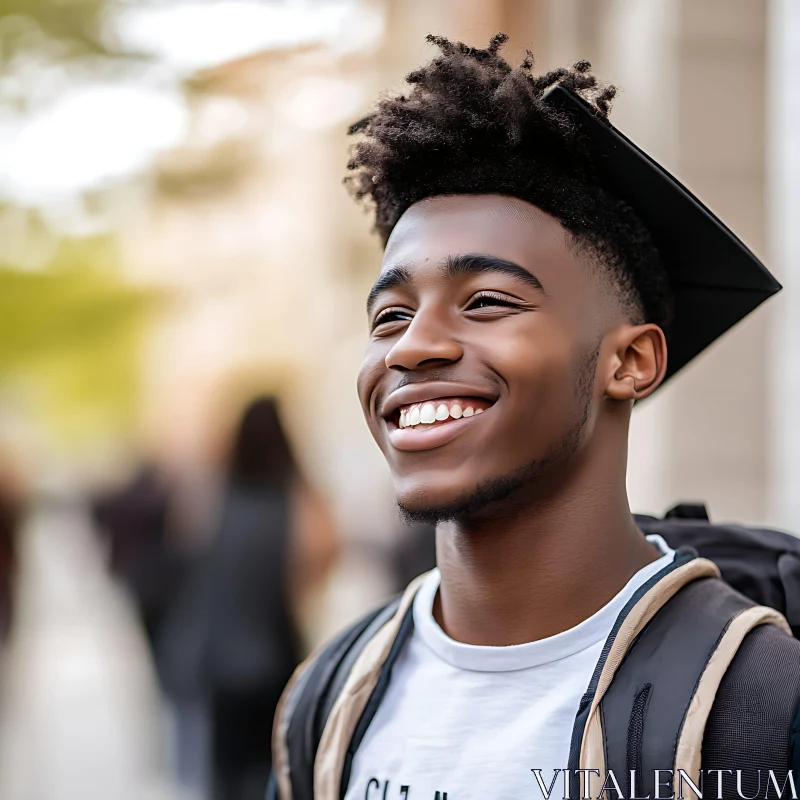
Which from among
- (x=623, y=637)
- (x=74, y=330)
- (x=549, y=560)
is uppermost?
(x=74, y=330)

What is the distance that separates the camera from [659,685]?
2.12 metres

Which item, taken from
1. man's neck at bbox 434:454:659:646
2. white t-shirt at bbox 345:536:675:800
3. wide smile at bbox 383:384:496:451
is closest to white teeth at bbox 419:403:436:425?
wide smile at bbox 383:384:496:451

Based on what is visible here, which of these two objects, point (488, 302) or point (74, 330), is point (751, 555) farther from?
point (74, 330)

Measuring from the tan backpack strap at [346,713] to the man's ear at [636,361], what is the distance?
0.80 m

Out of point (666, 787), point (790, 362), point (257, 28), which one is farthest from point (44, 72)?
point (666, 787)

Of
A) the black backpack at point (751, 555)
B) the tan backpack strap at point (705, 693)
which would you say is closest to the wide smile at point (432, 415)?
the tan backpack strap at point (705, 693)

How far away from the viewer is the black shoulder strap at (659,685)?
80.2 inches

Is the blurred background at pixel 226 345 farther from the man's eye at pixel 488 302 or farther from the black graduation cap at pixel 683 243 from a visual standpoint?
the man's eye at pixel 488 302

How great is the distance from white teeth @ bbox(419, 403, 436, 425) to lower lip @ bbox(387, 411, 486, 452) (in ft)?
0.06

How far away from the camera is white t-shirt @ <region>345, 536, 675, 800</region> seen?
88.9 inches

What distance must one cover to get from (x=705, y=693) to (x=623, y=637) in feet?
0.69

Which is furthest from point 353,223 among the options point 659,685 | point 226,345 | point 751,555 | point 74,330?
point 659,685

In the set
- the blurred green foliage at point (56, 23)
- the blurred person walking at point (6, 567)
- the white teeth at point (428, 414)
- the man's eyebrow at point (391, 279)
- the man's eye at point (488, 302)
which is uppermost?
the blurred green foliage at point (56, 23)

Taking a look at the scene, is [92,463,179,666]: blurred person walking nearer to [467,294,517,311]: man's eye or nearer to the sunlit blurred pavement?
the sunlit blurred pavement
